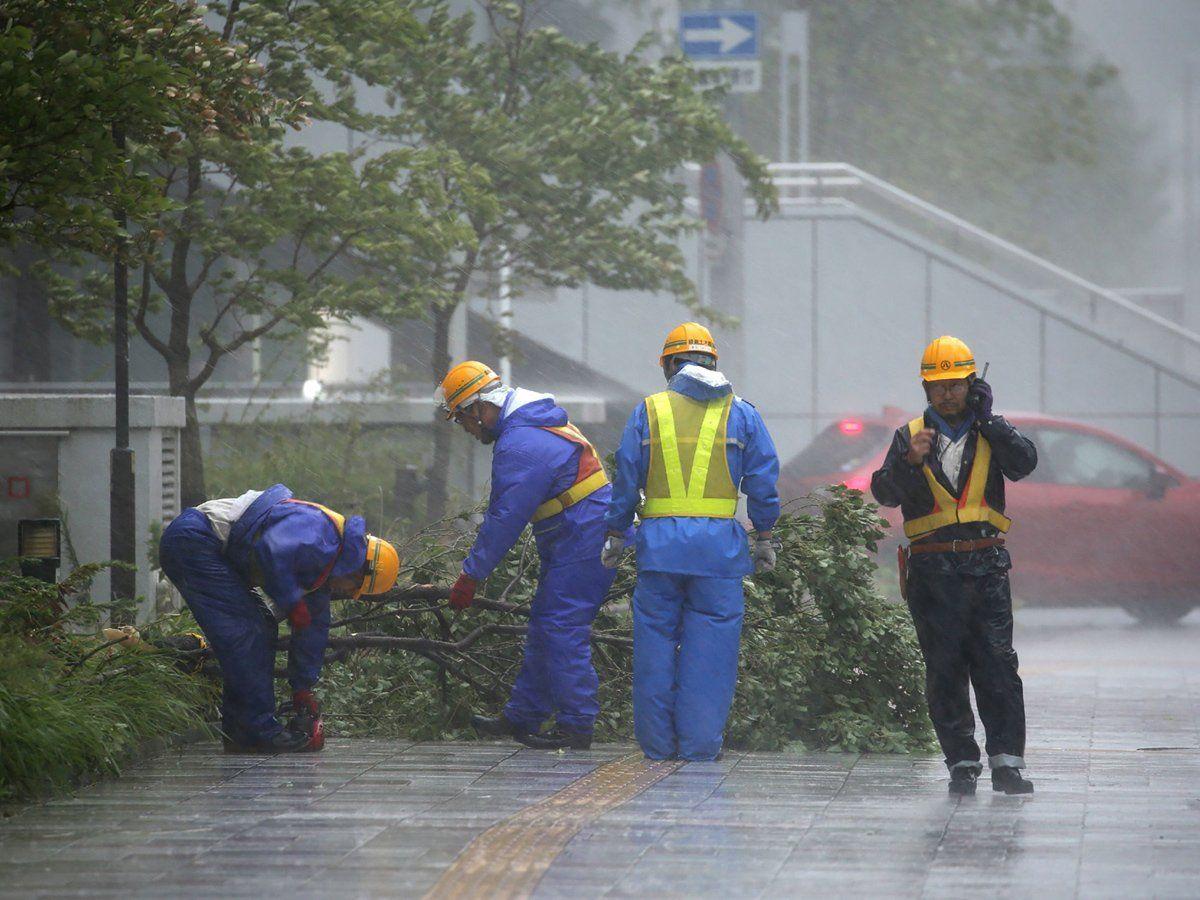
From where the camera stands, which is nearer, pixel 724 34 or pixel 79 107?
pixel 79 107

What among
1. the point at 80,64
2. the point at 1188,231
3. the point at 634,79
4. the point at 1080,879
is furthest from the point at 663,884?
the point at 1188,231

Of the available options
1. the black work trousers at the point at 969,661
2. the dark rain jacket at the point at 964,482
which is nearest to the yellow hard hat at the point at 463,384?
the dark rain jacket at the point at 964,482

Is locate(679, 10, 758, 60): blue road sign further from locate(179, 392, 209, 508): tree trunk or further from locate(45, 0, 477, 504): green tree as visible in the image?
locate(179, 392, 209, 508): tree trunk

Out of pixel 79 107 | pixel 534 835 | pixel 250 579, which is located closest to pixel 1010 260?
pixel 250 579

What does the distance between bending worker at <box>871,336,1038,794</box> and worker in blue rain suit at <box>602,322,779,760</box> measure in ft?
2.57

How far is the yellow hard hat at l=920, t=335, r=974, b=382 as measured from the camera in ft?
22.3

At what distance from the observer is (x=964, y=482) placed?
680 cm

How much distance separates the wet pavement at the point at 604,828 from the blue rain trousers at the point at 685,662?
0.18 meters

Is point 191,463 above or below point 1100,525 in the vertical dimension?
above

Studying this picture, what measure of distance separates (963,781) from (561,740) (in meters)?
1.80

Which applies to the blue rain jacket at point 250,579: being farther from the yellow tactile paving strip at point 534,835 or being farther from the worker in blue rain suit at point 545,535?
the yellow tactile paving strip at point 534,835

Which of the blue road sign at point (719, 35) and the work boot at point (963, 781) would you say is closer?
the work boot at point (963, 781)

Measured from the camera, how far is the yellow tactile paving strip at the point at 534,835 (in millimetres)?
5199

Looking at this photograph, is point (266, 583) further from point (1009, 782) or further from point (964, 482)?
point (1009, 782)
